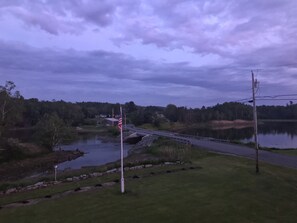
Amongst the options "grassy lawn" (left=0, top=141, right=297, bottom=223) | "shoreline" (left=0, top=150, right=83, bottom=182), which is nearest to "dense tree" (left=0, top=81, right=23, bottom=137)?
"shoreline" (left=0, top=150, right=83, bottom=182)

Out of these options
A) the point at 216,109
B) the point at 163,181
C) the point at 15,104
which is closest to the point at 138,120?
the point at 216,109

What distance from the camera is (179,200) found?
1941 centimetres

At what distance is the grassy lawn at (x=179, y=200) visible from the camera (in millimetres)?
16500

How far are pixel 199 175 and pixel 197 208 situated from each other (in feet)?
33.2

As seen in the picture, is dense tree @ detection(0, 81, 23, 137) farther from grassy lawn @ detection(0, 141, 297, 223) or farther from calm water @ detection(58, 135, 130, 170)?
grassy lawn @ detection(0, 141, 297, 223)

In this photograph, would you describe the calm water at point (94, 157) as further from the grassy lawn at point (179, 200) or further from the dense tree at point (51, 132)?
the grassy lawn at point (179, 200)

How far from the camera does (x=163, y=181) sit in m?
25.2

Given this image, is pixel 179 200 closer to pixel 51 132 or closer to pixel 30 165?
pixel 30 165

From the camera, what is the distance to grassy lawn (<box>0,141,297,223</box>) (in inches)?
650

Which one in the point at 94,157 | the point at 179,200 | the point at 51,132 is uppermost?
the point at 51,132

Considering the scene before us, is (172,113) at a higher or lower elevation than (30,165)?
higher

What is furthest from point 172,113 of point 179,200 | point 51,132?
point 179,200

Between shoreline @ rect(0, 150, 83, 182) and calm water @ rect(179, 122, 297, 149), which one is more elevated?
calm water @ rect(179, 122, 297, 149)

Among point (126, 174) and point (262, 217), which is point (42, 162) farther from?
point (262, 217)
